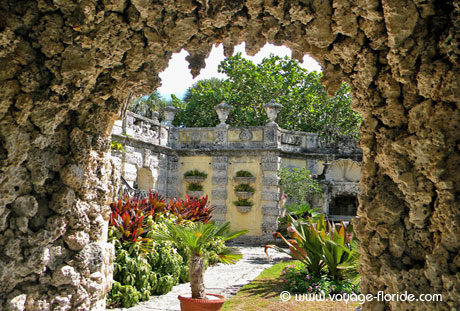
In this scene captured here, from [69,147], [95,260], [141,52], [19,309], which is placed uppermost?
[141,52]

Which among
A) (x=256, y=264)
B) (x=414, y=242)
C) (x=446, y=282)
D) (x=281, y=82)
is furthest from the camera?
(x=281, y=82)

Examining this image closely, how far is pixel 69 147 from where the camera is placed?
3385mm

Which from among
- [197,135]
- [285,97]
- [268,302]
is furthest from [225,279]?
[285,97]

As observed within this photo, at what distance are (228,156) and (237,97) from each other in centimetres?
580

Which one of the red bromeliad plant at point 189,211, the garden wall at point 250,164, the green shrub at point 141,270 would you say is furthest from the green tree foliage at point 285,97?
the green shrub at point 141,270

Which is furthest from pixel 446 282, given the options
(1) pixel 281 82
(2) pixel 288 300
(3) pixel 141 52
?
(1) pixel 281 82

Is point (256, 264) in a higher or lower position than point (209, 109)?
lower

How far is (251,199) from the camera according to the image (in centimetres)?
1286

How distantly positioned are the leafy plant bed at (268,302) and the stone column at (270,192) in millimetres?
5966

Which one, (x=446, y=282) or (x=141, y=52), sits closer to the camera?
(x=446, y=282)

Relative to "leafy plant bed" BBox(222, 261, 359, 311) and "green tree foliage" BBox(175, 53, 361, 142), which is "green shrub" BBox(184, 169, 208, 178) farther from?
"leafy plant bed" BBox(222, 261, 359, 311)

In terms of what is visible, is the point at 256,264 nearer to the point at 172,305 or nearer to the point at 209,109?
the point at 172,305

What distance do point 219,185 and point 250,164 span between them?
1156 mm

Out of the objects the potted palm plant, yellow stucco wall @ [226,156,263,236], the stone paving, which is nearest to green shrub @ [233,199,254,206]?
yellow stucco wall @ [226,156,263,236]
